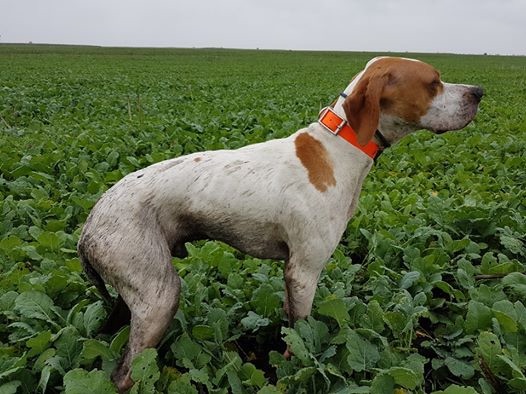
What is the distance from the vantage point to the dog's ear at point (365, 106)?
7.91 feet

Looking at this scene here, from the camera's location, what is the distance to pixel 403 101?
2539mm

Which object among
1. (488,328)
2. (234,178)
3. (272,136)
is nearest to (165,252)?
(234,178)

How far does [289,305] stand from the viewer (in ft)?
9.21

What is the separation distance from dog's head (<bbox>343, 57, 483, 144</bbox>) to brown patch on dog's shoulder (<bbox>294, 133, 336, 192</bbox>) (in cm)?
21

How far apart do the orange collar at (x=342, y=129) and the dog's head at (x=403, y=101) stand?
9 centimetres

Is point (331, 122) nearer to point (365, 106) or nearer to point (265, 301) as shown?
A: point (365, 106)

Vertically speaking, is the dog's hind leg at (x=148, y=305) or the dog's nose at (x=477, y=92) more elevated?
the dog's nose at (x=477, y=92)

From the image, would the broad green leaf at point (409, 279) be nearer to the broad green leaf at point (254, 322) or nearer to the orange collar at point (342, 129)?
the broad green leaf at point (254, 322)

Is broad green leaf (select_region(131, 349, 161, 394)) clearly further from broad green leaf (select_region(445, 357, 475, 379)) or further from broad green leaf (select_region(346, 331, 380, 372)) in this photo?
broad green leaf (select_region(445, 357, 475, 379))

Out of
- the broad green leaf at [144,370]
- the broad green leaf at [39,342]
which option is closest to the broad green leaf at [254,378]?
the broad green leaf at [144,370]

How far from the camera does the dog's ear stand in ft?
7.91

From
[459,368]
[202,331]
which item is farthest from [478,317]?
[202,331]

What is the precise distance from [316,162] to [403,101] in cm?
50

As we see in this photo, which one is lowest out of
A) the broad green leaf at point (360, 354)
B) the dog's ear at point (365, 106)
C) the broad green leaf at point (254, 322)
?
the broad green leaf at point (254, 322)
